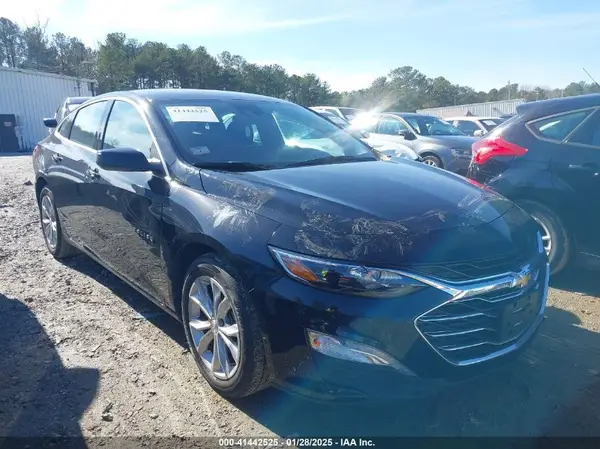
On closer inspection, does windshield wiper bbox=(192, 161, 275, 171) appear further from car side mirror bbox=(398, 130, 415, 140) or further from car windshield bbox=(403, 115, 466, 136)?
car windshield bbox=(403, 115, 466, 136)

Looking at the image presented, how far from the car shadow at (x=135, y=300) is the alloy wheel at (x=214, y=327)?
568 millimetres

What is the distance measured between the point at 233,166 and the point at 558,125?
3125 mm

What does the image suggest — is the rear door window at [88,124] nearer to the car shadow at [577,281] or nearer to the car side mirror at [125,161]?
the car side mirror at [125,161]

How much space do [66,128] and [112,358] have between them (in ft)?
8.75

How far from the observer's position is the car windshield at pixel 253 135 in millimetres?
3326

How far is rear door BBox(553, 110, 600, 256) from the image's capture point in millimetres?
4246

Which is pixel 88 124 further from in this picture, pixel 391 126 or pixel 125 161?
pixel 391 126

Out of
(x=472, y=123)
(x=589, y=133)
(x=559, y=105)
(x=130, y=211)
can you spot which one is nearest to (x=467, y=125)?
(x=472, y=123)

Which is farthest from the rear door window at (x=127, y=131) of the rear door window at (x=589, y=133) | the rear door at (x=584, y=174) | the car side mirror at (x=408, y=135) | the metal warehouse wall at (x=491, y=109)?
the metal warehouse wall at (x=491, y=109)

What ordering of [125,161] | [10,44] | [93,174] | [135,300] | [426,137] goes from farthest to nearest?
[10,44] → [426,137] → [135,300] → [93,174] → [125,161]

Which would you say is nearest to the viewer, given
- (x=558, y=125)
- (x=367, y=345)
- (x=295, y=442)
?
(x=367, y=345)

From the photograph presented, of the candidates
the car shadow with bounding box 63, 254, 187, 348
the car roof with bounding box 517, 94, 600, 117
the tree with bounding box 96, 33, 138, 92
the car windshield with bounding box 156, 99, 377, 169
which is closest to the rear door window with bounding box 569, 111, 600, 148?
the car roof with bounding box 517, 94, 600, 117

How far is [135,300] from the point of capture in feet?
13.7

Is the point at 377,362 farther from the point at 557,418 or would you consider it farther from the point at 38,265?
the point at 38,265
